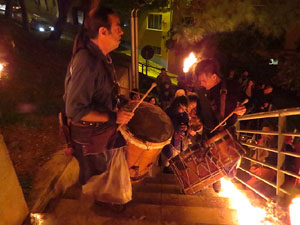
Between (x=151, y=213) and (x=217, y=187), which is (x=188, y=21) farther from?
(x=151, y=213)

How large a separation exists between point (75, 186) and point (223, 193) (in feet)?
7.89

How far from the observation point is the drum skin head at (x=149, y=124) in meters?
3.09

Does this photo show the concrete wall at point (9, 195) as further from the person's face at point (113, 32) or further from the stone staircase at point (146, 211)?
the person's face at point (113, 32)

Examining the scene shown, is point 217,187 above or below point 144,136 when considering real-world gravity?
below

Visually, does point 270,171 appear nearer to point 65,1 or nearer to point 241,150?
point 241,150

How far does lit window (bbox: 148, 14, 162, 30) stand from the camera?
25.1 metres

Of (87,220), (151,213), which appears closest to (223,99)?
(151,213)

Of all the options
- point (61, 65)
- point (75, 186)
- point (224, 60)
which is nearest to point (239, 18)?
point (224, 60)

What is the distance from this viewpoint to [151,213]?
10.7 ft

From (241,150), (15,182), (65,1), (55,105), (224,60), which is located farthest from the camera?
(224,60)

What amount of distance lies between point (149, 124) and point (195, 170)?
3.40ft

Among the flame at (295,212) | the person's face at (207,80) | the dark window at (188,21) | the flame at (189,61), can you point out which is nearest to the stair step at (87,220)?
the flame at (295,212)

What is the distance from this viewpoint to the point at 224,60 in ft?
44.9

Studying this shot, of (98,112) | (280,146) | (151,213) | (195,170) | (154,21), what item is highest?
(154,21)
